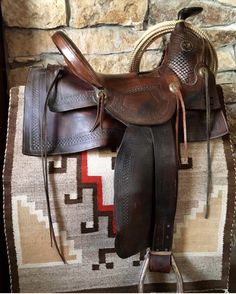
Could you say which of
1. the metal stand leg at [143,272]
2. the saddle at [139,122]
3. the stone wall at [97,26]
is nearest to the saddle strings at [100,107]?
the saddle at [139,122]

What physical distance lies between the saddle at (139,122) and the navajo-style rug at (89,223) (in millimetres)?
41

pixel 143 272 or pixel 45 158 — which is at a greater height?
pixel 45 158

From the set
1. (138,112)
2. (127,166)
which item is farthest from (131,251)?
(138,112)

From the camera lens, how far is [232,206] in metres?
0.99

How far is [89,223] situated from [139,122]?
290mm

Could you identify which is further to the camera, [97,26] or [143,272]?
[97,26]

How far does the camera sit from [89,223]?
0.94 m

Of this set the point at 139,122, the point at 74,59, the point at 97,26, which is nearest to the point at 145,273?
the point at 139,122

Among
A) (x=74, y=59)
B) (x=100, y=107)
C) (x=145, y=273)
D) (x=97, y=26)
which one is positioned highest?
(x=97, y=26)

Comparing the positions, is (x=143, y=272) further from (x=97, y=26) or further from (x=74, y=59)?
(x=97, y=26)

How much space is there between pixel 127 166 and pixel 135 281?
0.35 m

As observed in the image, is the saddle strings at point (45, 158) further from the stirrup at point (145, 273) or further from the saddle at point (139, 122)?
the stirrup at point (145, 273)

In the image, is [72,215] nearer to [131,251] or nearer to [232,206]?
[131,251]

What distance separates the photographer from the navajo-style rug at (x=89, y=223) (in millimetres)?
922
